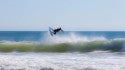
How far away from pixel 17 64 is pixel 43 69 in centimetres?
196

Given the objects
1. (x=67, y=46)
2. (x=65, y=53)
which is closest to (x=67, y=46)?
(x=67, y=46)

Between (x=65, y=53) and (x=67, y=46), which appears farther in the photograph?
(x=67, y=46)

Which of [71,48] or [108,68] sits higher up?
[108,68]

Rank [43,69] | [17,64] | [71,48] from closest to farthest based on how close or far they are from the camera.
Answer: [43,69] → [17,64] → [71,48]

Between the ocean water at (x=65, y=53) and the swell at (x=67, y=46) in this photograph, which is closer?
the ocean water at (x=65, y=53)

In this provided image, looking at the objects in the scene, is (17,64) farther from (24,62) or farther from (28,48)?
(28,48)

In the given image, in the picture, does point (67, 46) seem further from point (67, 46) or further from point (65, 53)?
point (65, 53)

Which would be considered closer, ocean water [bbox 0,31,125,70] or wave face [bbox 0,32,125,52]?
ocean water [bbox 0,31,125,70]

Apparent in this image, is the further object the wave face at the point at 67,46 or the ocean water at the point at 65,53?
the wave face at the point at 67,46

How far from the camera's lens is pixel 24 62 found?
59.1 feet

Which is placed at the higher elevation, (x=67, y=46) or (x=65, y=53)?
(x=65, y=53)

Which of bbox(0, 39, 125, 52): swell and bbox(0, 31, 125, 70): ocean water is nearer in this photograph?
bbox(0, 31, 125, 70): ocean water

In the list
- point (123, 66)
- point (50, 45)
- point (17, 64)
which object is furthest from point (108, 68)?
point (50, 45)

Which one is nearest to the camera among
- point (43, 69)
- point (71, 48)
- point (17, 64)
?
point (43, 69)
